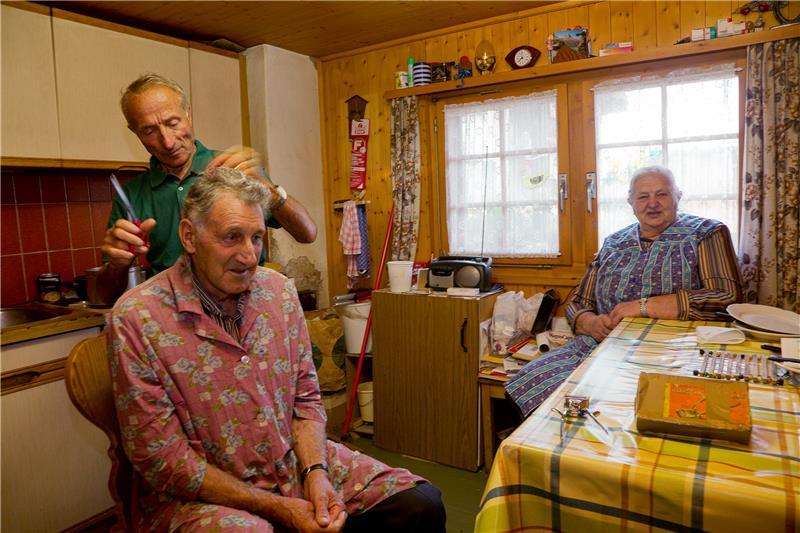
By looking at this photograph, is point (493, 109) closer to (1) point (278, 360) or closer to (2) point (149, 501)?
(1) point (278, 360)

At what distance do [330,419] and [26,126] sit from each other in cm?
217

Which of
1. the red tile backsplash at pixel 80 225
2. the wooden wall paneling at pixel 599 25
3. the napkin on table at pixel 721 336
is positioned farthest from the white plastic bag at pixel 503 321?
the red tile backsplash at pixel 80 225

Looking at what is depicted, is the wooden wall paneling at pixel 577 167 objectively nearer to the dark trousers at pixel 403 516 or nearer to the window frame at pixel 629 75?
the window frame at pixel 629 75

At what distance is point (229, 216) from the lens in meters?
1.31

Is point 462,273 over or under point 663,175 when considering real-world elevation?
under

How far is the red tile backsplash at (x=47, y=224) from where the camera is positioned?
8.79ft

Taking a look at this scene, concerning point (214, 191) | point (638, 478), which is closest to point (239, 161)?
point (214, 191)

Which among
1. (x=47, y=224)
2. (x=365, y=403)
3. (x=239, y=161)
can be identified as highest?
(x=239, y=161)

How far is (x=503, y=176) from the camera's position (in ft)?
10.6


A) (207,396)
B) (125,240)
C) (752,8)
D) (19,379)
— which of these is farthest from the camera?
(752,8)

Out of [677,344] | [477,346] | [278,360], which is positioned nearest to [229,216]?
[278,360]

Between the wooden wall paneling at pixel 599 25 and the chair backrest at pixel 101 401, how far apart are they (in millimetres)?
2706

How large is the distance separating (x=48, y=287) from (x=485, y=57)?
2.62 meters

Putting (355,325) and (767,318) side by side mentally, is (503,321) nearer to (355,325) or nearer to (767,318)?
(355,325)
